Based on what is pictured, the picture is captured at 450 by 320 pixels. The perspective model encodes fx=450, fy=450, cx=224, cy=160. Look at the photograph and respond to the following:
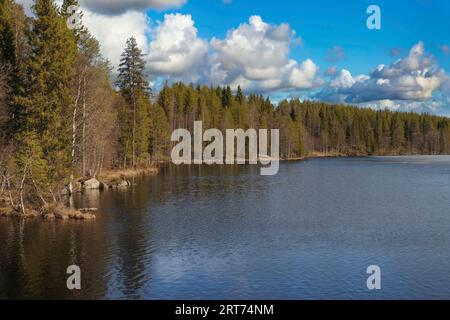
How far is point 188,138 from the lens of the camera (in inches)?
5094

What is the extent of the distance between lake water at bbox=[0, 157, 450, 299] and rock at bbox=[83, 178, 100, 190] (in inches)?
317

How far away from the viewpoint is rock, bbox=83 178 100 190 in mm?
59459

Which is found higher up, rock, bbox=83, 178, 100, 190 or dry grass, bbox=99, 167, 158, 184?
dry grass, bbox=99, 167, 158, 184

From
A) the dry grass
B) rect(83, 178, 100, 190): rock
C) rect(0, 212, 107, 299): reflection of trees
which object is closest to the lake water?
rect(0, 212, 107, 299): reflection of trees

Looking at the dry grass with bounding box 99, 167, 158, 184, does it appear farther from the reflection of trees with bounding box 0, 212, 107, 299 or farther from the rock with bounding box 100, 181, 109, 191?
the reflection of trees with bounding box 0, 212, 107, 299

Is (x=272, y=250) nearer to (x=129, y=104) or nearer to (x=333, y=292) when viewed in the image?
(x=333, y=292)

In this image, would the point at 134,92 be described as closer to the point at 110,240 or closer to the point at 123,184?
the point at 123,184

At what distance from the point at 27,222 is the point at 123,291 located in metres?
A: 19.0

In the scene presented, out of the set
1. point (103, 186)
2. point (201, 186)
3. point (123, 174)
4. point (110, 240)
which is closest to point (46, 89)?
point (110, 240)

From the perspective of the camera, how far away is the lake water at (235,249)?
74.0 feet

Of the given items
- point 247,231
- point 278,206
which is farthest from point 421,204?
point 247,231

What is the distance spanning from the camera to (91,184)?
60156 millimetres

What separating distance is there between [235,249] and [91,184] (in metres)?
35.5

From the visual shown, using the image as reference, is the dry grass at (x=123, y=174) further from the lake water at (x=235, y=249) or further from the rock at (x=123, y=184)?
the lake water at (x=235, y=249)
